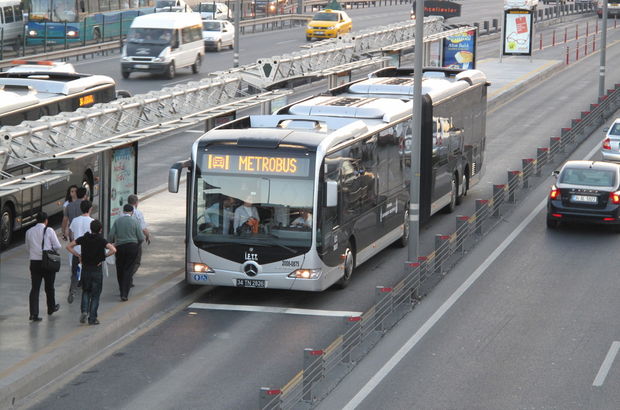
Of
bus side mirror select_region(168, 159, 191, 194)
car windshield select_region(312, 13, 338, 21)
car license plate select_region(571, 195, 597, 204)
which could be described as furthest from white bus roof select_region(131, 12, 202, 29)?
bus side mirror select_region(168, 159, 191, 194)

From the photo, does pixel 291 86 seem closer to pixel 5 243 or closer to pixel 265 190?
pixel 5 243

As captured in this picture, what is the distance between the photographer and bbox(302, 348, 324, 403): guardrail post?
14.5 meters

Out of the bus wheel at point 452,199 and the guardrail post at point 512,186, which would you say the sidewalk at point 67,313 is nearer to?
the bus wheel at point 452,199

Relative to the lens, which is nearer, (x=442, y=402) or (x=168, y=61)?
(x=442, y=402)

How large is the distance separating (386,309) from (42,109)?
10.8 m

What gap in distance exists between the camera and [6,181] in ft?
Answer: 53.7

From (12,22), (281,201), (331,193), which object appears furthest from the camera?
(12,22)

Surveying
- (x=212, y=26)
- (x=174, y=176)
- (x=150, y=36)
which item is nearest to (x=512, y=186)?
(x=174, y=176)

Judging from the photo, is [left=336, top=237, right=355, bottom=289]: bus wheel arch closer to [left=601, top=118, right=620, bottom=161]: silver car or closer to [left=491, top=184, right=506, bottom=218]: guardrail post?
[left=491, top=184, right=506, bottom=218]: guardrail post

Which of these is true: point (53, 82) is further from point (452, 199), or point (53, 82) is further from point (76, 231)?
point (76, 231)

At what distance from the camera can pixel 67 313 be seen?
1827 cm

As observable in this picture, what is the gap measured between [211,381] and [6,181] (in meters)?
3.78

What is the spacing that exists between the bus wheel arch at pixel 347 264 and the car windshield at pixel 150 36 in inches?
1289

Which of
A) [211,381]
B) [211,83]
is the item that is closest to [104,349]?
[211,381]
